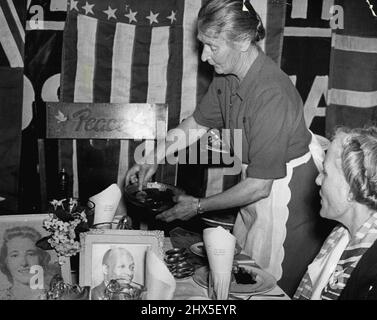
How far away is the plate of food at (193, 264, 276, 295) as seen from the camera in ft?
5.80

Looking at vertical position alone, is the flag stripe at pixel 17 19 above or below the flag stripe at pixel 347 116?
above

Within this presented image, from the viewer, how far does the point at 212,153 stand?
4180 millimetres

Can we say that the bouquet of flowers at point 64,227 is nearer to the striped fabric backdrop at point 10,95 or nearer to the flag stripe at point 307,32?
the striped fabric backdrop at point 10,95

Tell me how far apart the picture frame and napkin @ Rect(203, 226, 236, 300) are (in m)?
0.19

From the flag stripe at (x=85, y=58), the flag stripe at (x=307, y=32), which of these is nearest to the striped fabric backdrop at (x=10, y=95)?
the flag stripe at (x=85, y=58)

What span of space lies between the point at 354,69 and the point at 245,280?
3.13m

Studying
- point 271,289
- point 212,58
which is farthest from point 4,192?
point 271,289

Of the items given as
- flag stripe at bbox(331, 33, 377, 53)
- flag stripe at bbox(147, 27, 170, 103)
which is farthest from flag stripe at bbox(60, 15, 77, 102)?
flag stripe at bbox(331, 33, 377, 53)

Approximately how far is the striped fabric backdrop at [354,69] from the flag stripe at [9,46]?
2737 mm

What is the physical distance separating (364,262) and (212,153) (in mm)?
2685

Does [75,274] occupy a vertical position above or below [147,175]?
below

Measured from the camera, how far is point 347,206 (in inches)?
72.5

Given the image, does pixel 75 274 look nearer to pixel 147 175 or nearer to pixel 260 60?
pixel 147 175

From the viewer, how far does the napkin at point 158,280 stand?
1413 mm
